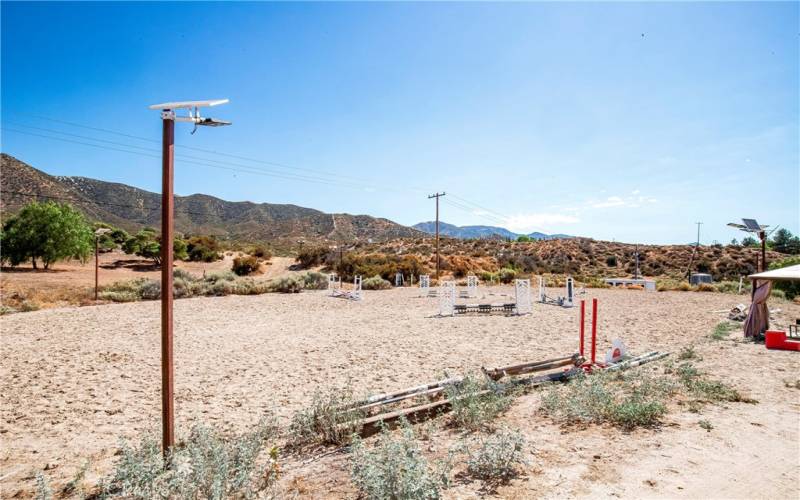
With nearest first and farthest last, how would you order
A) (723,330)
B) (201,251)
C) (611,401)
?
(611,401), (723,330), (201,251)

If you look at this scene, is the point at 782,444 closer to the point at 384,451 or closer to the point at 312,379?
the point at 384,451

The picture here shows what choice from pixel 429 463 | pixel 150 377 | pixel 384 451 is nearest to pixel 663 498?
pixel 429 463

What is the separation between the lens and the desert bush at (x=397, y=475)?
3100mm

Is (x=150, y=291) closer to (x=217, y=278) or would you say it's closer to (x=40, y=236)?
(x=217, y=278)

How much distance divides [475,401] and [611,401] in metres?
1.71

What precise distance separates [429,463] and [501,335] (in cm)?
753

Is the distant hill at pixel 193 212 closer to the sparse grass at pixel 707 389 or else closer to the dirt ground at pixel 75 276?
the dirt ground at pixel 75 276

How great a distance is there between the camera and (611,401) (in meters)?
5.15

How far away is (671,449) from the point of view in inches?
160

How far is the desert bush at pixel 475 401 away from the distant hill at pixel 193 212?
48.9 metres

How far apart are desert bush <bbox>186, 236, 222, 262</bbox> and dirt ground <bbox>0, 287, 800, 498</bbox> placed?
24.9m

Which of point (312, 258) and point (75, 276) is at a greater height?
point (312, 258)

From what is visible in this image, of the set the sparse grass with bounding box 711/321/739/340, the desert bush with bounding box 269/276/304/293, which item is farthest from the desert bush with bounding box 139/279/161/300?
the sparse grass with bounding box 711/321/739/340

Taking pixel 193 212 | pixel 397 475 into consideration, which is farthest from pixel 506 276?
pixel 193 212
